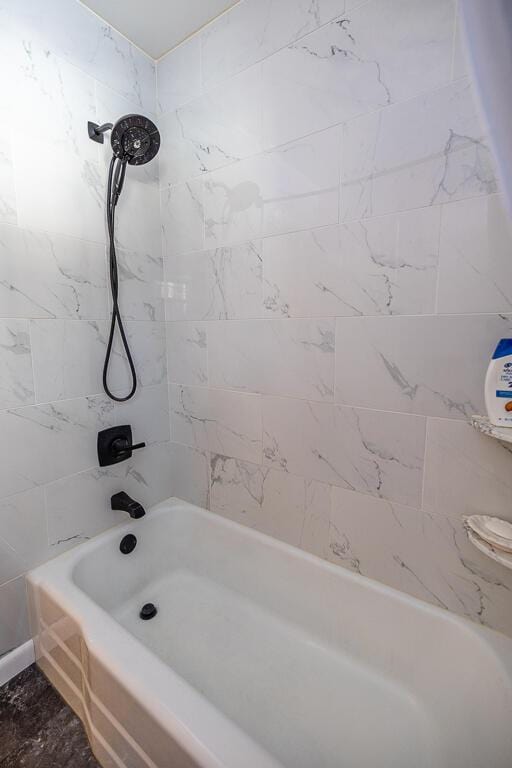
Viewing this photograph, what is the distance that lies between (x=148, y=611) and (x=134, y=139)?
1.82 meters

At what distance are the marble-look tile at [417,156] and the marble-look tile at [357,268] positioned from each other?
0.05 metres

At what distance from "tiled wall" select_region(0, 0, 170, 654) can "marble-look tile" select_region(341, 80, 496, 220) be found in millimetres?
921

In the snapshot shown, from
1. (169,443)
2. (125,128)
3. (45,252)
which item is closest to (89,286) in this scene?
(45,252)

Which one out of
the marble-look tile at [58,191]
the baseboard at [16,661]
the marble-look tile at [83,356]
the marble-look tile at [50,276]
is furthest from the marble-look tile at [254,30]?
the baseboard at [16,661]

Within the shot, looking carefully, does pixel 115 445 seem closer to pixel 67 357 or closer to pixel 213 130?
pixel 67 357

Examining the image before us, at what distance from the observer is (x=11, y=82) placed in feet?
3.51

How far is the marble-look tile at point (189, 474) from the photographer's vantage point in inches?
62.7

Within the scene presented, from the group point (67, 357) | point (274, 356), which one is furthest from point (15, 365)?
point (274, 356)

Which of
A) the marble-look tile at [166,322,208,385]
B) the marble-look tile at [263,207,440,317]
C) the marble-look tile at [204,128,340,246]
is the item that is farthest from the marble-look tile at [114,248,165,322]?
the marble-look tile at [263,207,440,317]

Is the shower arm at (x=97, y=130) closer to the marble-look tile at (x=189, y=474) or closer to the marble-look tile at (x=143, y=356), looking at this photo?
the marble-look tile at (x=143, y=356)

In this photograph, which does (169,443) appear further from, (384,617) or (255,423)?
(384,617)

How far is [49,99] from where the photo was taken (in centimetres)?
116

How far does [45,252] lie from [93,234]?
209mm

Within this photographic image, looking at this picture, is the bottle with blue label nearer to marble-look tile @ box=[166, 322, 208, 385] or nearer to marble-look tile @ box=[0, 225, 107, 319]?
marble-look tile @ box=[166, 322, 208, 385]
